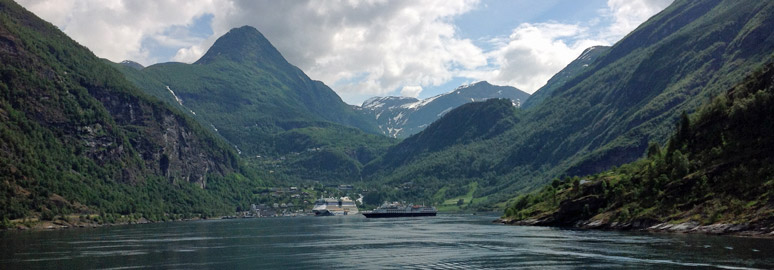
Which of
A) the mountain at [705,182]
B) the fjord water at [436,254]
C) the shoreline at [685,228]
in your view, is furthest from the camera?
the mountain at [705,182]

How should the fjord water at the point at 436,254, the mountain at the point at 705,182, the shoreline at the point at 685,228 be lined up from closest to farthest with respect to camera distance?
the fjord water at the point at 436,254 → the shoreline at the point at 685,228 → the mountain at the point at 705,182

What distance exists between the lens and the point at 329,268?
301ft

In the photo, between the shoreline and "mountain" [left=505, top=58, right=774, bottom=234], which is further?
"mountain" [left=505, top=58, right=774, bottom=234]

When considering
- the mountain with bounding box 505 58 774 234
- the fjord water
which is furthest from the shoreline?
the fjord water

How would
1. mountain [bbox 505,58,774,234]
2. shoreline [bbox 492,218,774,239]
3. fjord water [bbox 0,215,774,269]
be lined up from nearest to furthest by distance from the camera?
fjord water [bbox 0,215,774,269], shoreline [bbox 492,218,774,239], mountain [bbox 505,58,774,234]

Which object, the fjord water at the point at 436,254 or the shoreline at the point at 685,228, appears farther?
the shoreline at the point at 685,228

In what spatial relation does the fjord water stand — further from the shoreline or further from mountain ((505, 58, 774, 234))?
mountain ((505, 58, 774, 234))

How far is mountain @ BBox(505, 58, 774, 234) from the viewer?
12606cm

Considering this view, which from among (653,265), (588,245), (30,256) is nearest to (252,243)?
(30,256)

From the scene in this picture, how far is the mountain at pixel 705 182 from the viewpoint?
126 meters

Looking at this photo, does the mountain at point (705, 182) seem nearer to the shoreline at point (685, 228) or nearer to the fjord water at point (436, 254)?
the shoreline at point (685, 228)

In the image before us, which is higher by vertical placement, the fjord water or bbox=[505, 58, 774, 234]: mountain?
bbox=[505, 58, 774, 234]: mountain

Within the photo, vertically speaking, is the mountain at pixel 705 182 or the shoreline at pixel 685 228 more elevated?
the mountain at pixel 705 182

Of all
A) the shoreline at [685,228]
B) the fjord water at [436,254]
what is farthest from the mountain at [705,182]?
the fjord water at [436,254]
